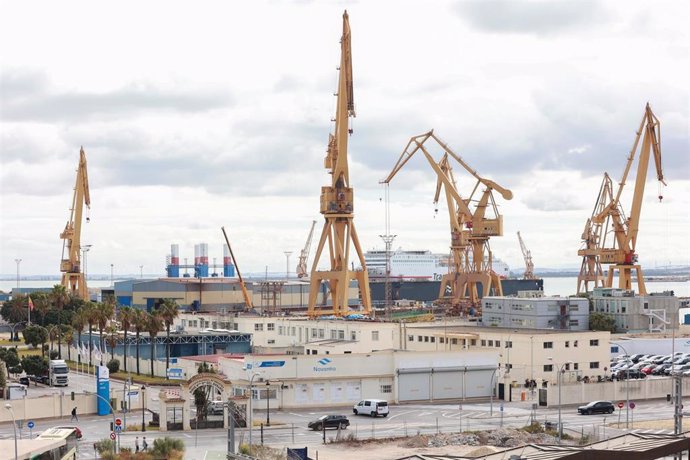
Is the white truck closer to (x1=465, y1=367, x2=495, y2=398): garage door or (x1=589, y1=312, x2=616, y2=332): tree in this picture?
(x1=465, y1=367, x2=495, y2=398): garage door

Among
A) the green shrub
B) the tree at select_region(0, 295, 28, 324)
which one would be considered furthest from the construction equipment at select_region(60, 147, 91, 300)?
the green shrub

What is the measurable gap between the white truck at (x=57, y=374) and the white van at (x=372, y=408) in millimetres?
22857

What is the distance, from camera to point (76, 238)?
476ft

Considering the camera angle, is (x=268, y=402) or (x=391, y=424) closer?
(x=391, y=424)

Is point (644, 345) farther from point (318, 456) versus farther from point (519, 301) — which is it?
point (318, 456)

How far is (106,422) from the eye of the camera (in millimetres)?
59625

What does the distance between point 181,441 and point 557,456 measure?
2386cm

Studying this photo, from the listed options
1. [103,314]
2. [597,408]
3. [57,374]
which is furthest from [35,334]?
[597,408]

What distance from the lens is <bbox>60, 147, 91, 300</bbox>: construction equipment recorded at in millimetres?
145125

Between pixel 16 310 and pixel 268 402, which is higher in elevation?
pixel 16 310

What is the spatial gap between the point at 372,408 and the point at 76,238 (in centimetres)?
9050

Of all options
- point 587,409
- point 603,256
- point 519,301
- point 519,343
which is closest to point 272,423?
point 587,409

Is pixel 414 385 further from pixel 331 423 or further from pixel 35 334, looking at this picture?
pixel 35 334

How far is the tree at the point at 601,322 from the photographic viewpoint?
9769 centimetres
